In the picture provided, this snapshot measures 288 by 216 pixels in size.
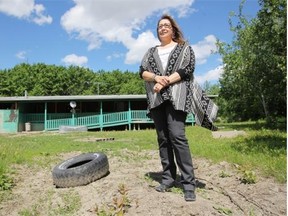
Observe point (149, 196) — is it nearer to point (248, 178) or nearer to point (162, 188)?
point (162, 188)

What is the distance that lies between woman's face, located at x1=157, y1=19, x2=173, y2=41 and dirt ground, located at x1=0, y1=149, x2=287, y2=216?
1.92 m

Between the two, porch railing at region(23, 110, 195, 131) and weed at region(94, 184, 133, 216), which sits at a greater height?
porch railing at region(23, 110, 195, 131)

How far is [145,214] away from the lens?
12.1 feet

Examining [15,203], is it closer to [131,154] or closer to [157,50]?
[157,50]

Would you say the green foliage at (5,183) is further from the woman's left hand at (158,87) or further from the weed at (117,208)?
the woman's left hand at (158,87)

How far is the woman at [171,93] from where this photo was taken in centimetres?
408

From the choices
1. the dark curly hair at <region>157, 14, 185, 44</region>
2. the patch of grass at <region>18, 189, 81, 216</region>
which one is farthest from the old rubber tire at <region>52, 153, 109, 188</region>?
the dark curly hair at <region>157, 14, 185, 44</region>

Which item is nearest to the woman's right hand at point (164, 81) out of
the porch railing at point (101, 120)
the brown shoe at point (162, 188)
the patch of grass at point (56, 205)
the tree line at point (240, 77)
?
the brown shoe at point (162, 188)

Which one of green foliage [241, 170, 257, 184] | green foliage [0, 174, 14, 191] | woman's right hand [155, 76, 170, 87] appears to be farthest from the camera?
green foliage [0, 174, 14, 191]

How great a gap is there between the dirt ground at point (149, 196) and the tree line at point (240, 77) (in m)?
7.59

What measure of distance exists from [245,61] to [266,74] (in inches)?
82.6

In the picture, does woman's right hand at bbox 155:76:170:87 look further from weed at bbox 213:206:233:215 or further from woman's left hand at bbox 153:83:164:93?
weed at bbox 213:206:233:215

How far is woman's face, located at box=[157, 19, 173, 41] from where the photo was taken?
4324 mm

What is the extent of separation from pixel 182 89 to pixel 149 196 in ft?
4.34
